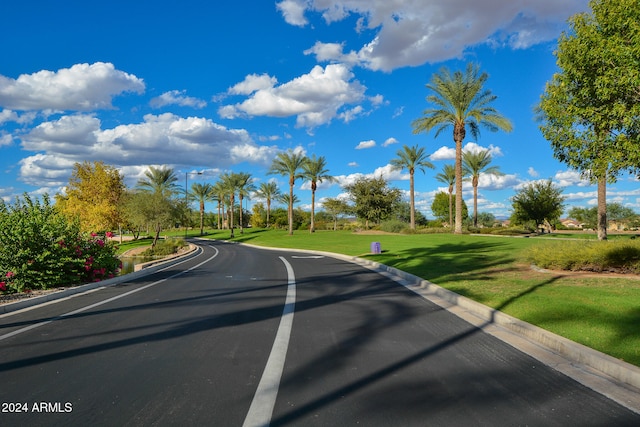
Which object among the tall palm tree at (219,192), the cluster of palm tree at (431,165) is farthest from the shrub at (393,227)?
the tall palm tree at (219,192)

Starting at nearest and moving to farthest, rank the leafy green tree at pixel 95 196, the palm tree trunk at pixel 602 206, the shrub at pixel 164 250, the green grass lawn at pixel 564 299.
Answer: the green grass lawn at pixel 564 299, the palm tree trunk at pixel 602 206, the shrub at pixel 164 250, the leafy green tree at pixel 95 196

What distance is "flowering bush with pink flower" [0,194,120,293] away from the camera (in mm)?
12305

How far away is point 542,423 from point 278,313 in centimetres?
568

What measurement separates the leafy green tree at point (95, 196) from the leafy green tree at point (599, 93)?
4971 centimetres

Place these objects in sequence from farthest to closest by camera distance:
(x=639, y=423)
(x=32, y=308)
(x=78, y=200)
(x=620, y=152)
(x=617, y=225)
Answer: (x=617, y=225)
(x=78, y=200)
(x=620, y=152)
(x=32, y=308)
(x=639, y=423)

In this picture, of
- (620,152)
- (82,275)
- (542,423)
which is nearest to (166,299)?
(82,275)

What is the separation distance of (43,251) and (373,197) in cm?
5393

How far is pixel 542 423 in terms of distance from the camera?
378 cm

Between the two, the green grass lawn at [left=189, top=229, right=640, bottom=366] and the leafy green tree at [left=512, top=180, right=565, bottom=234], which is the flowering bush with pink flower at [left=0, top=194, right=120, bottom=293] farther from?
the leafy green tree at [left=512, top=180, right=565, bottom=234]

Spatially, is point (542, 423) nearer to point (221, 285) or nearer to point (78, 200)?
point (221, 285)

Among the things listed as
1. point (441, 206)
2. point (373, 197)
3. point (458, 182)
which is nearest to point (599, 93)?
point (458, 182)

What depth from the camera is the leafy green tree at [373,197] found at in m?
64.3

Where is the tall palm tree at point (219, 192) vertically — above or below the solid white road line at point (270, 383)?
above

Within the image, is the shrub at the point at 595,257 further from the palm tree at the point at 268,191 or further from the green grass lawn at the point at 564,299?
the palm tree at the point at 268,191
